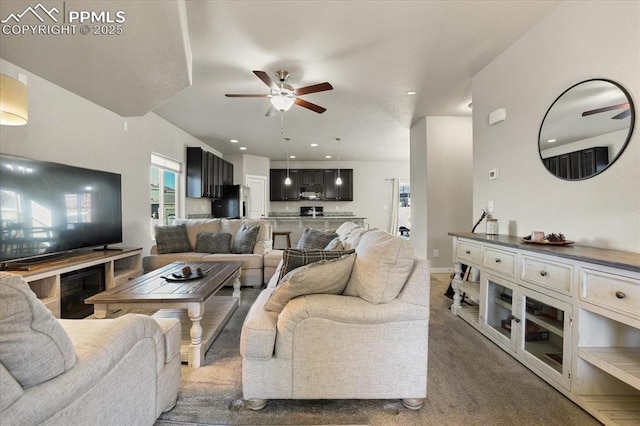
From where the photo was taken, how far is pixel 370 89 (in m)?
3.80

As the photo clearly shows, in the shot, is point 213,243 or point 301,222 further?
point 301,222

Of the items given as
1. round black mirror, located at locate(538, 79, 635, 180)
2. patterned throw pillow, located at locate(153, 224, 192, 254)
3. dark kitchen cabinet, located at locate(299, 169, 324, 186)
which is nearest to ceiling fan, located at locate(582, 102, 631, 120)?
round black mirror, located at locate(538, 79, 635, 180)

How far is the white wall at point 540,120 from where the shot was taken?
1.83 m

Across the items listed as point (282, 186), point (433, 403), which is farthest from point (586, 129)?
point (282, 186)

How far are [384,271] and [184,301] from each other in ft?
4.52

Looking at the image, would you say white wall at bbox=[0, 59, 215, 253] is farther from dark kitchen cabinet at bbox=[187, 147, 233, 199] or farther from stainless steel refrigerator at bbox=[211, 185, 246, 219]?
stainless steel refrigerator at bbox=[211, 185, 246, 219]

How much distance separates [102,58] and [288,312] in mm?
2528

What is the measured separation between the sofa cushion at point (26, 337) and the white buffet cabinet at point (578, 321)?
7.61 feet

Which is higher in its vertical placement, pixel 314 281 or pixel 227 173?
pixel 227 173

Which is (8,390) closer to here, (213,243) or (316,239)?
(316,239)

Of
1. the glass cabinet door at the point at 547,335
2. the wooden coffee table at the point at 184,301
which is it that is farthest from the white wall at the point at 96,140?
the glass cabinet door at the point at 547,335

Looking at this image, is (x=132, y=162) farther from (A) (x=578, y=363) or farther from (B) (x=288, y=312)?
(A) (x=578, y=363)

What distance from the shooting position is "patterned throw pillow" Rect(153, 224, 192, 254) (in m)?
4.25

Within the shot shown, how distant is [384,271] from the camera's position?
1629 mm
